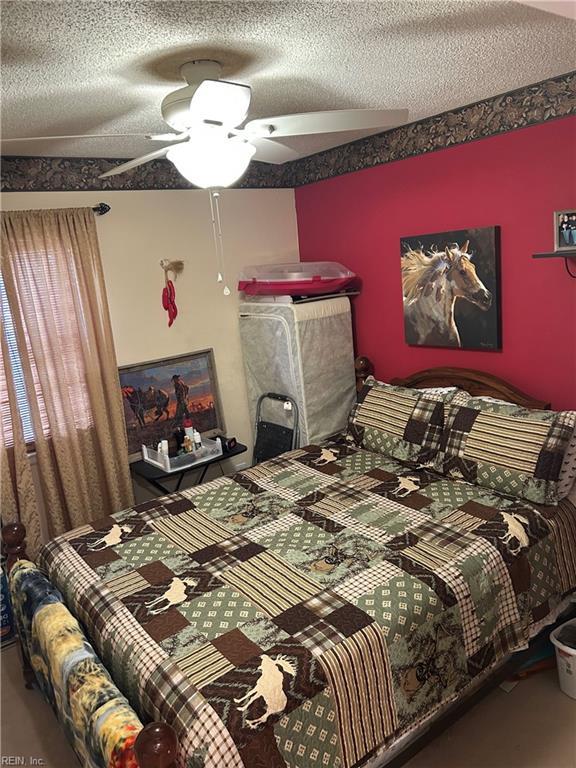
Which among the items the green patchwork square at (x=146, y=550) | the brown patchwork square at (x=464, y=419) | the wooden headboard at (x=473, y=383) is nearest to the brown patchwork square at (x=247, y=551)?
the green patchwork square at (x=146, y=550)

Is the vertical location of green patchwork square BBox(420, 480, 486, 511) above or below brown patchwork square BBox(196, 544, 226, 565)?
above

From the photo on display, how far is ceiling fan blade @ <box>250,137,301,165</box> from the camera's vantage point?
2.16 m

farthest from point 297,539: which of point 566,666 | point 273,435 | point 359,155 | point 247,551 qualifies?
point 359,155

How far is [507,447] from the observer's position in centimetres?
275

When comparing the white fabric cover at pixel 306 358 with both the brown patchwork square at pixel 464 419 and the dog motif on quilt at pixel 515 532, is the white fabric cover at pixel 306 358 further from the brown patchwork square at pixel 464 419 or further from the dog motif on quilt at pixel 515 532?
the dog motif on quilt at pixel 515 532

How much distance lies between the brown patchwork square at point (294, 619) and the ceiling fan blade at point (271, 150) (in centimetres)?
166

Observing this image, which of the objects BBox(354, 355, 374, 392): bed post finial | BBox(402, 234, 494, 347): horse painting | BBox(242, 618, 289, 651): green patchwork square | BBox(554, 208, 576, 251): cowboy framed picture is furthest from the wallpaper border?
BBox(242, 618, 289, 651): green patchwork square

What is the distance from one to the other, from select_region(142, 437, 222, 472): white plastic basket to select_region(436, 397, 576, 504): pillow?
1452 millimetres

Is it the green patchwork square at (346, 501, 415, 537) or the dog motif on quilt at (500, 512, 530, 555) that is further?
the green patchwork square at (346, 501, 415, 537)

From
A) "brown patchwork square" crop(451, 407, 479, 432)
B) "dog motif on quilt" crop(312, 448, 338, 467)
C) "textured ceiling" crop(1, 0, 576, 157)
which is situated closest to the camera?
"textured ceiling" crop(1, 0, 576, 157)

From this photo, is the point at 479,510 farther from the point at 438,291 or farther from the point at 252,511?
the point at 438,291

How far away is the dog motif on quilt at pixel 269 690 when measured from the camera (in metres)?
1.69

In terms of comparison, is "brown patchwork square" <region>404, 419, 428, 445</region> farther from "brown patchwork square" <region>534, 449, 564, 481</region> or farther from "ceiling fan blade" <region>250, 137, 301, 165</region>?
"ceiling fan blade" <region>250, 137, 301, 165</region>

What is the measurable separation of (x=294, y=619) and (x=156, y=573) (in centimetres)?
66
